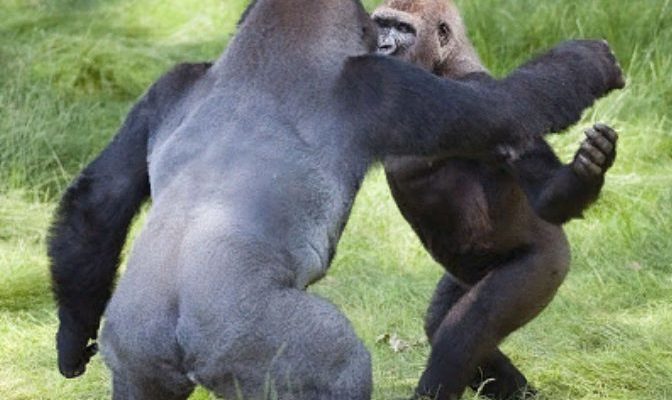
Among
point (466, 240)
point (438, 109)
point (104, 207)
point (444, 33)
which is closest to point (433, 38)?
point (444, 33)

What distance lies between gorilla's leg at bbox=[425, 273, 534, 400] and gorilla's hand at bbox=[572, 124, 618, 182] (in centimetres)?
82

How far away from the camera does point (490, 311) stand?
4.17 meters

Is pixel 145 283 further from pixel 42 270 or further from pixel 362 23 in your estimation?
pixel 42 270

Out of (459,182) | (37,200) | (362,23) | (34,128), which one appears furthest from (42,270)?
(362,23)

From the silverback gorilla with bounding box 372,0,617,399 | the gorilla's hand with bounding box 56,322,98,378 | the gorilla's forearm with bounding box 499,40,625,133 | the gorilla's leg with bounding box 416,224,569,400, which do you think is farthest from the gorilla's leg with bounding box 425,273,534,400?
the gorilla's hand with bounding box 56,322,98,378

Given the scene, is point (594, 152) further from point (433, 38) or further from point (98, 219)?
point (98, 219)

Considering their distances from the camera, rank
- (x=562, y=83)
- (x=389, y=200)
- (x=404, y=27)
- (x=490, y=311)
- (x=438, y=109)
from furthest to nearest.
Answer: (x=389, y=200) < (x=404, y=27) < (x=490, y=311) < (x=562, y=83) < (x=438, y=109)

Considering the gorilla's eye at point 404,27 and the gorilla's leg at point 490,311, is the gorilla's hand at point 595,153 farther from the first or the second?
the gorilla's eye at point 404,27

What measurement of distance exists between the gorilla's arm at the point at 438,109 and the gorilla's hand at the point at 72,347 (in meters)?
0.89

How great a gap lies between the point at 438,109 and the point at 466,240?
0.92 metres

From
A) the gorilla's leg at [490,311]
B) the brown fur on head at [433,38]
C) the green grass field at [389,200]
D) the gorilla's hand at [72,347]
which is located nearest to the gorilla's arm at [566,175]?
the gorilla's leg at [490,311]

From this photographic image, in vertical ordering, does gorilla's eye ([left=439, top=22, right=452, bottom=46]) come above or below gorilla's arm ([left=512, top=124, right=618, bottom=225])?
below

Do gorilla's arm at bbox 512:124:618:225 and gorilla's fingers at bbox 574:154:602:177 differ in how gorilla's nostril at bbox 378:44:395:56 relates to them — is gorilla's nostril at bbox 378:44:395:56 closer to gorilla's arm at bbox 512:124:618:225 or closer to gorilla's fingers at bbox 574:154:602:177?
gorilla's arm at bbox 512:124:618:225

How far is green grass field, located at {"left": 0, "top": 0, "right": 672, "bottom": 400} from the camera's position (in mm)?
4633
